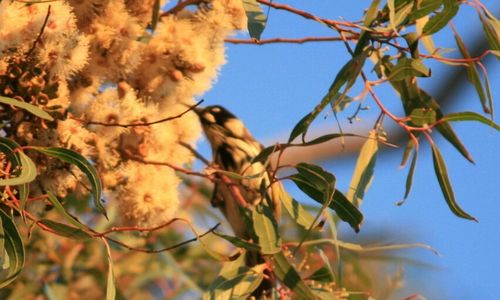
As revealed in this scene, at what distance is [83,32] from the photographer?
124 centimetres

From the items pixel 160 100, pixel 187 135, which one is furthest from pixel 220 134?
pixel 160 100

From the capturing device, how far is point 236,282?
1248 mm

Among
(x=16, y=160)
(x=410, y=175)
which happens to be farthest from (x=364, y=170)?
(x=16, y=160)

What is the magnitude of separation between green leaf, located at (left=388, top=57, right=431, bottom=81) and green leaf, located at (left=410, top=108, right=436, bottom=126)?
0.08m

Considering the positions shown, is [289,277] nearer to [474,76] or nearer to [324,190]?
[324,190]

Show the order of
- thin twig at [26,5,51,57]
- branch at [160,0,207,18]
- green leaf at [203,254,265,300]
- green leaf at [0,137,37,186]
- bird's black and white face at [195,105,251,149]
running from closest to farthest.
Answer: green leaf at [0,137,37,186] < thin twig at [26,5,51,57] < green leaf at [203,254,265,300] < branch at [160,0,207,18] < bird's black and white face at [195,105,251,149]

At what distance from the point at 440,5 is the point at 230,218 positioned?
584 millimetres

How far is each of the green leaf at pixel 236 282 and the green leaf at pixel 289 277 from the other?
21mm

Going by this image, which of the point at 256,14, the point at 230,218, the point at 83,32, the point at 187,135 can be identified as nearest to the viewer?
the point at 256,14

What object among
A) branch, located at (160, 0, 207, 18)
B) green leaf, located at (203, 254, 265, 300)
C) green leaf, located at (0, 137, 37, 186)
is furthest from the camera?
branch, located at (160, 0, 207, 18)

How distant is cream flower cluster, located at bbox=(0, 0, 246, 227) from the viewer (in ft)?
3.81

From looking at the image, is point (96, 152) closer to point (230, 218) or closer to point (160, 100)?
point (160, 100)

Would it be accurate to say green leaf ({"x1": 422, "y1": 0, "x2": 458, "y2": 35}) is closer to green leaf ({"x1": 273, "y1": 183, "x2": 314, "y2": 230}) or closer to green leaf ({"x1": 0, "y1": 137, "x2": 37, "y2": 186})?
green leaf ({"x1": 273, "y1": 183, "x2": 314, "y2": 230})

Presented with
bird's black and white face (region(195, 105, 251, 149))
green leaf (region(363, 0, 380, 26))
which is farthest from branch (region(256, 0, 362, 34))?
bird's black and white face (region(195, 105, 251, 149))
